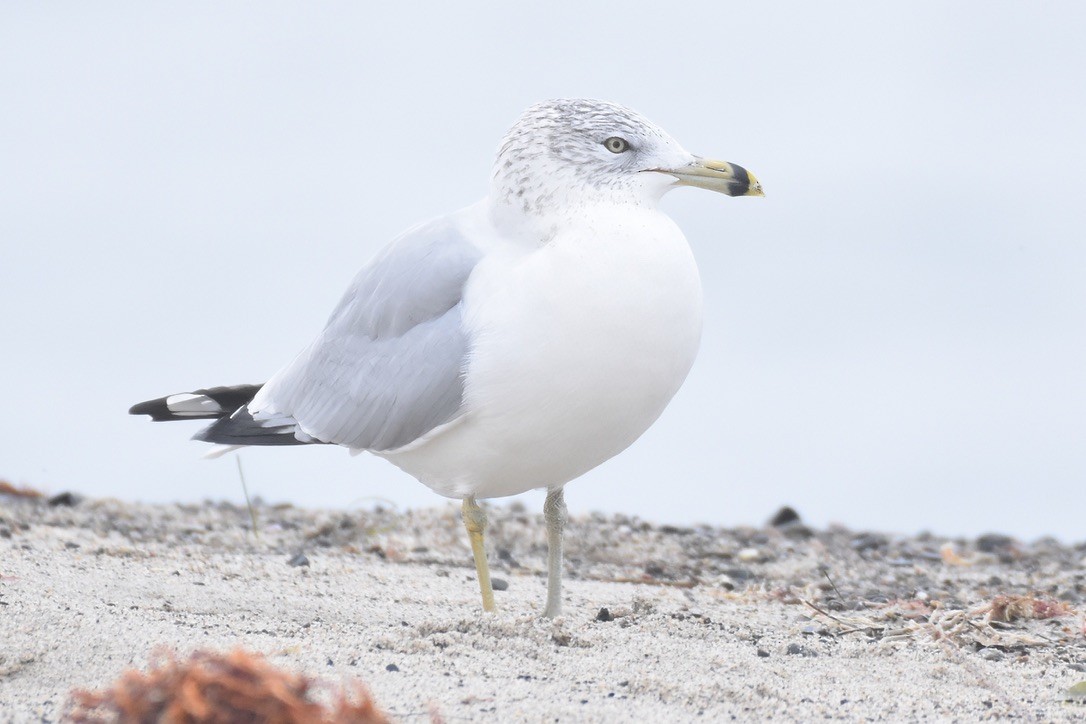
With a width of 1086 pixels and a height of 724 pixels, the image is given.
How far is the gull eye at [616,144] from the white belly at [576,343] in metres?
0.25

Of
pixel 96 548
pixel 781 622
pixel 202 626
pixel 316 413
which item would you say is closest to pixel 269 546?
pixel 96 548

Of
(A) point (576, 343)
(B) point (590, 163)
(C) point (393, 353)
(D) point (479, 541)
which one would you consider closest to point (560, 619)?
(D) point (479, 541)

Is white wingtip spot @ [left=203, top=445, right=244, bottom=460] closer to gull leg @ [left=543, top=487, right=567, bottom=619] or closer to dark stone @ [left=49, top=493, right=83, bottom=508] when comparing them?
gull leg @ [left=543, top=487, right=567, bottom=619]

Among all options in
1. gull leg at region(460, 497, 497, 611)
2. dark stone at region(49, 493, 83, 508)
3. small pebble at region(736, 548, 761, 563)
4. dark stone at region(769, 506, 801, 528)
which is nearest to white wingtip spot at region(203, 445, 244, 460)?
gull leg at region(460, 497, 497, 611)

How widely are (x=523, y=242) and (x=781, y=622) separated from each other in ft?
5.84

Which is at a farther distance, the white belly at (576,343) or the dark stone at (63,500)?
the dark stone at (63,500)

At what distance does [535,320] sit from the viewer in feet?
14.9

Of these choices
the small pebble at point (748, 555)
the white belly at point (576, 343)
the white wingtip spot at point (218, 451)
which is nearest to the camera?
the white belly at point (576, 343)

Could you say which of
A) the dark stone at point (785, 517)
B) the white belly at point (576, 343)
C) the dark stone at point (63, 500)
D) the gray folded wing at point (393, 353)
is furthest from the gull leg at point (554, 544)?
the dark stone at point (63, 500)

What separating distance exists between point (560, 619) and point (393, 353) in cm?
116

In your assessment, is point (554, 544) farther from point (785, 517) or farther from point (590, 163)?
point (785, 517)

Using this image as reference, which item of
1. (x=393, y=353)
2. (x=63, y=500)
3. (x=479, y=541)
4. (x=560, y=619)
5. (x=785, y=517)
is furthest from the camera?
(x=785, y=517)

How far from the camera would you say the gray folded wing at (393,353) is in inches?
189

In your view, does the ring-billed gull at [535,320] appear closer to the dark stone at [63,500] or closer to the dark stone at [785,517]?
the dark stone at [63,500]
